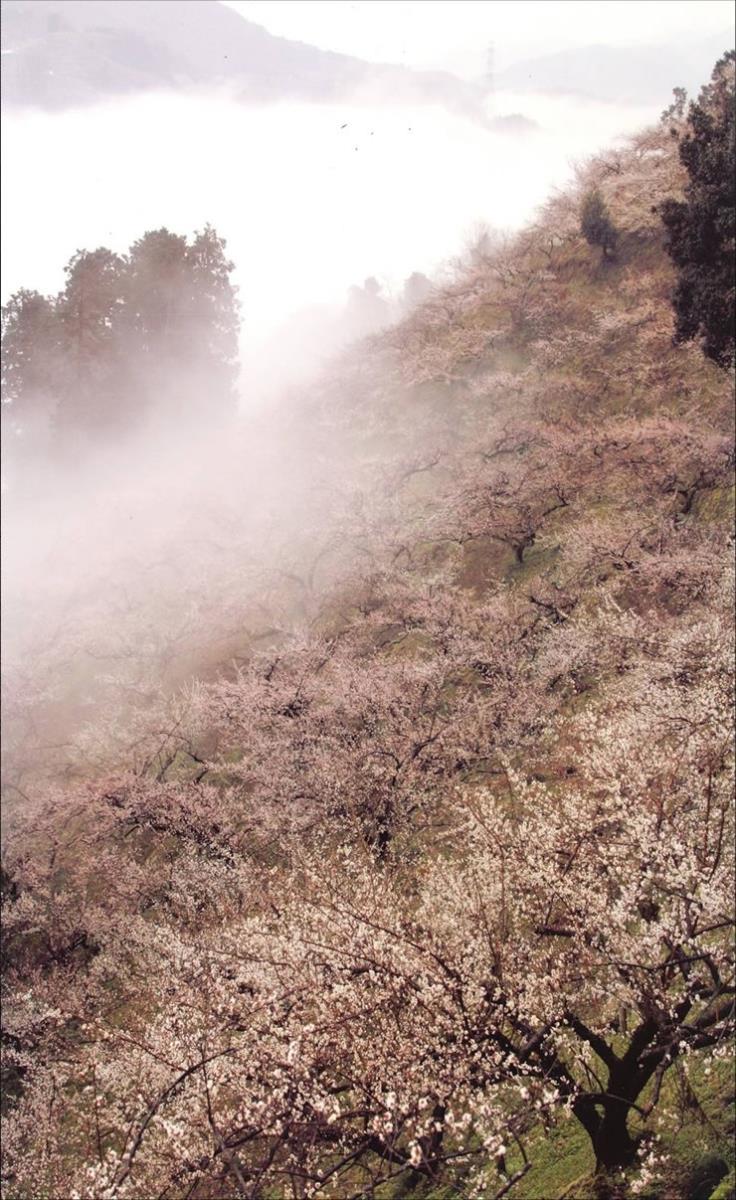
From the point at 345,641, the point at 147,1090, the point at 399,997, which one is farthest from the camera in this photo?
the point at 345,641

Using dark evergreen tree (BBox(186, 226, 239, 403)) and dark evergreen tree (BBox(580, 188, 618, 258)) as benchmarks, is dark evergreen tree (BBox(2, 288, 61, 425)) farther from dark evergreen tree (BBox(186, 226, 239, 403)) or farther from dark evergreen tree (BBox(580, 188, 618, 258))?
dark evergreen tree (BBox(580, 188, 618, 258))

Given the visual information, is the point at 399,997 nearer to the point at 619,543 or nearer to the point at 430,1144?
the point at 430,1144

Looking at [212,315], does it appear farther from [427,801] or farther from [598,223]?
[427,801]

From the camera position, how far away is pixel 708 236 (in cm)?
3002

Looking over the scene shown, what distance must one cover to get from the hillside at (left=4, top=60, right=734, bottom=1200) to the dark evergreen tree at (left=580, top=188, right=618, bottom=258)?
865mm

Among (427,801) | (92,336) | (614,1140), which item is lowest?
(614,1140)

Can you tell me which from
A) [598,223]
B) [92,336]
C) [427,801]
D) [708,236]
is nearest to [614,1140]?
[427,801]

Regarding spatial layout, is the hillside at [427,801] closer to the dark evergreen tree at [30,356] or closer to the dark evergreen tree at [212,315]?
the dark evergreen tree at [212,315]

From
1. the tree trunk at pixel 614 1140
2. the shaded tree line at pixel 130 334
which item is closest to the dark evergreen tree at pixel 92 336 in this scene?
the shaded tree line at pixel 130 334

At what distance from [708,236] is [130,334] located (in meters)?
44.6

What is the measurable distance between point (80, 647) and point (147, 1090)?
31.4m

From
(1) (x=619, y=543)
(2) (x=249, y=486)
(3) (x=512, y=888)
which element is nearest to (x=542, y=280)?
(2) (x=249, y=486)

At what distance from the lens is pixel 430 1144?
33.5 feet

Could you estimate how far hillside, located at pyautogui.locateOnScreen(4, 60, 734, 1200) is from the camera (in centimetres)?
1021
